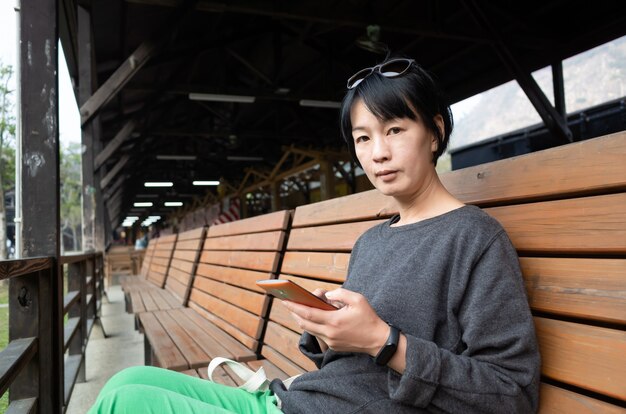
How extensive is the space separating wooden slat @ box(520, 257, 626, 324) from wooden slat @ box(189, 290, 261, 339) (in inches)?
65.5

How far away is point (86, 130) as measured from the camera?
791 cm

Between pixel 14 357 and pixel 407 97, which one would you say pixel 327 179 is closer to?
pixel 14 357

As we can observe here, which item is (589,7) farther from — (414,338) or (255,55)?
(414,338)

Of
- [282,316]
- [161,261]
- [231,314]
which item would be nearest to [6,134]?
[231,314]

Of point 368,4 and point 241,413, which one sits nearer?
point 241,413

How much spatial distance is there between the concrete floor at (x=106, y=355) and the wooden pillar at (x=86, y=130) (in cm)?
203

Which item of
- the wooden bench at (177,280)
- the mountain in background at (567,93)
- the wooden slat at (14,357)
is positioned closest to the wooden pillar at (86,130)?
the wooden bench at (177,280)

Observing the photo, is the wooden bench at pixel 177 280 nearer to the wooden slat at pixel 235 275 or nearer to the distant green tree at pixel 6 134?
the wooden slat at pixel 235 275

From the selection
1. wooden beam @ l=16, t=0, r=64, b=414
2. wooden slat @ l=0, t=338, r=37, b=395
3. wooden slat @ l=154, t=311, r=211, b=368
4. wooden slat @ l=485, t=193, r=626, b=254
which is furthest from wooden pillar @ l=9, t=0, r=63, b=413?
wooden slat @ l=485, t=193, r=626, b=254

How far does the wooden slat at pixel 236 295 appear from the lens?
259 centimetres

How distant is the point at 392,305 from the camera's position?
1058 mm

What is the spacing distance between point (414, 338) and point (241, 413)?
22.0 inches

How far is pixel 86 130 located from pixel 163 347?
6.40 metres

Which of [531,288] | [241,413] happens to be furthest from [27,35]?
[531,288]
